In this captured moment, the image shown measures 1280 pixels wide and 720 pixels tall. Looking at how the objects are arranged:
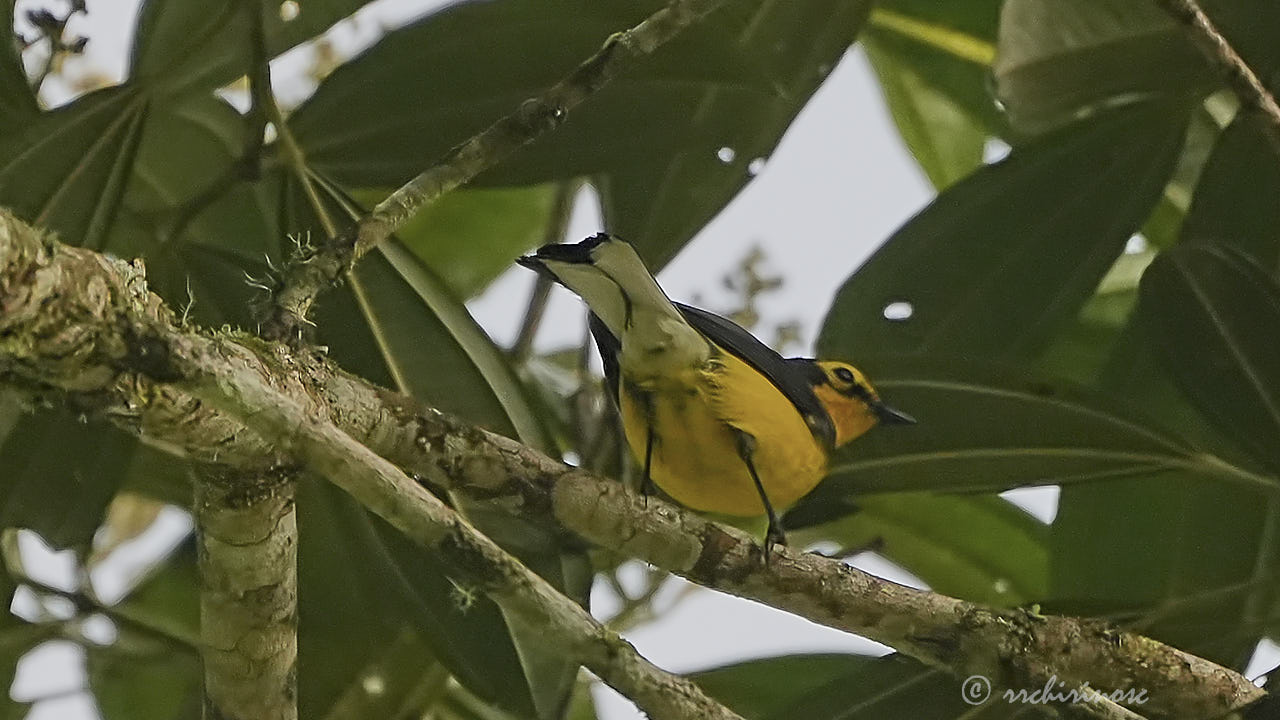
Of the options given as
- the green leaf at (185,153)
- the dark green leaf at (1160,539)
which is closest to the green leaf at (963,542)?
the dark green leaf at (1160,539)

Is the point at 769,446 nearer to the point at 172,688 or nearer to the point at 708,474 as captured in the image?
the point at 708,474

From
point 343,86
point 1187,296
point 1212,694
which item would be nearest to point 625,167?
point 343,86

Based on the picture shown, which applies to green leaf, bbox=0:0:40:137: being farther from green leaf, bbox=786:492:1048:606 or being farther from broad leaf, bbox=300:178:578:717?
green leaf, bbox=786:492:1048:606

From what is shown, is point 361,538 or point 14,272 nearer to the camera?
point 14,272

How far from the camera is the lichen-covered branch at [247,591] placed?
1.04 meters

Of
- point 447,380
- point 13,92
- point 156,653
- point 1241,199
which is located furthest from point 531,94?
point 156,653

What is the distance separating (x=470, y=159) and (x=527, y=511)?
358 millimetres

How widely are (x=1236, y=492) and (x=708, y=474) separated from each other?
0.81m

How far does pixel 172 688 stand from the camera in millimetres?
2320

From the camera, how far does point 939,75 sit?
2.46 m

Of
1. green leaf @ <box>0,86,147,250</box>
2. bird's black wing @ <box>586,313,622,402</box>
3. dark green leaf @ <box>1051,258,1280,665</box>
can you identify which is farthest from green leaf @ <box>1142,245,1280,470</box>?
green leaf @ <box>0,86,147,250</box>

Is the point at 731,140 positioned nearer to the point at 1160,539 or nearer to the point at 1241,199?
the point at 1241,199

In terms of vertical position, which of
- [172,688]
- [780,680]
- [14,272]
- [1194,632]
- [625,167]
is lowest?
[172,688]

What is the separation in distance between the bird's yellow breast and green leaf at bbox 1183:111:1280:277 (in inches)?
26.3
